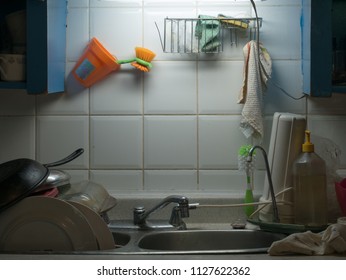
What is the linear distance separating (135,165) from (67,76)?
0.36 metres

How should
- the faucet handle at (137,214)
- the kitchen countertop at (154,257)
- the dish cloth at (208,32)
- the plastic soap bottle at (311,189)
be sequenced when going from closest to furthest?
the kitchen countertop at (154,257), the plastic soap bottle at (311,189), the faucet handle at (137,214), the dish cloth at (208,32)

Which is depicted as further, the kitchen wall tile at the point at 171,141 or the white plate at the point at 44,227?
the kitchen wall tile at the point at 171,141

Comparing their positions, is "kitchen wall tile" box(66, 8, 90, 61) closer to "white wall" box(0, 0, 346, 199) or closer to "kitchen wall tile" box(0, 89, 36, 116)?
"white wall" box(0, 0, 346, 199)

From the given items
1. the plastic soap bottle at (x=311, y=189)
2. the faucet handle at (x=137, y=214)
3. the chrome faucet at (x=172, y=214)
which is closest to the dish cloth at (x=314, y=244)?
the plastic soap bottle at (x=311, y=189)

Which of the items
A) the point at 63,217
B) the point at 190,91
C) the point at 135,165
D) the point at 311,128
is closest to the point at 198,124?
the point at 190,91

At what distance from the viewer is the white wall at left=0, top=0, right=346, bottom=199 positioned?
1.66m

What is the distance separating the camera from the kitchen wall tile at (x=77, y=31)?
1.68m

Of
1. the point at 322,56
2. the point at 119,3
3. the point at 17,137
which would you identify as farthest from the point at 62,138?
the point at 322,56

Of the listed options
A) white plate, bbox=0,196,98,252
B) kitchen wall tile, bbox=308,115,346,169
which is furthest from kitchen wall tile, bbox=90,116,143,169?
kitchen wall tile, bbox=308,115,346,169

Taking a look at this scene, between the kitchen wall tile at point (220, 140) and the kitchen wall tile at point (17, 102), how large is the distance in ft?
1.82

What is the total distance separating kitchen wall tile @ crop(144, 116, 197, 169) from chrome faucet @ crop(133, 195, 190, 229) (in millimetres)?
212

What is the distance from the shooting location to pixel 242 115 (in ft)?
5.29

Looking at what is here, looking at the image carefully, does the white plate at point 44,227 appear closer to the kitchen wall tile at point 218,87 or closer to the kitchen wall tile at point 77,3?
the kitchen wall tile at point 218,87
